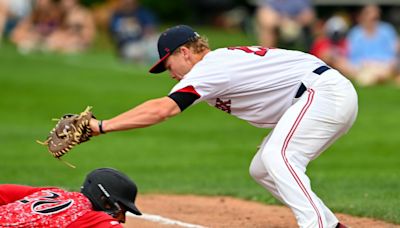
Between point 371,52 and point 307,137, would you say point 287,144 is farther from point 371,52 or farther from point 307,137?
point 371,52

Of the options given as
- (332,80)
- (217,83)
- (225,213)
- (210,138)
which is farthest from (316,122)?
(210,138)

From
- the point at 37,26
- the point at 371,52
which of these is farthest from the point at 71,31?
the point at 371,52

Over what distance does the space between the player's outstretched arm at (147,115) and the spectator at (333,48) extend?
42.6 feet

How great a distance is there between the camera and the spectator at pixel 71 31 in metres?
25.2

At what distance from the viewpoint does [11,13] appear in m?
24.6

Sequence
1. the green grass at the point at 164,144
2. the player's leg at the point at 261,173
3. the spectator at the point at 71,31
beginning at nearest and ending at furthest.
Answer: the player's leg at the point at 261,173 → the green grass at the point at 164,144 → the spectator at the point at 71,31

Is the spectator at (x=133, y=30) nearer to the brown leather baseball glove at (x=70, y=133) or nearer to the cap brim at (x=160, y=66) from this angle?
the cap brim at (x=160, y=66)

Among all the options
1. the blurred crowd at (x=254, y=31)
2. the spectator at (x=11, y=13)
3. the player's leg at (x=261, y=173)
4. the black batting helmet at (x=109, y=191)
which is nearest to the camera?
the black batting helmet at (x=109, y=191)

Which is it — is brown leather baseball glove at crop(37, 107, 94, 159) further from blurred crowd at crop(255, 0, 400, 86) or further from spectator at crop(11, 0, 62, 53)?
spectator at crop(11, 0, 62, 53)

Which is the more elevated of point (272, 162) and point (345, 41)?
point (272, 162)

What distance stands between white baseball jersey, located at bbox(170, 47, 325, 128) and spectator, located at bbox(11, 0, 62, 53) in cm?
1843

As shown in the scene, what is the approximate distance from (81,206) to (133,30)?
1781cm

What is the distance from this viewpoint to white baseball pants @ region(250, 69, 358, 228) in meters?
6.83

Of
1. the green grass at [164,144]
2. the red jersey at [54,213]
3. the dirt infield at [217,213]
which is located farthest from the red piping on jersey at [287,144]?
the green grass at [164,144]
